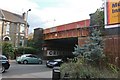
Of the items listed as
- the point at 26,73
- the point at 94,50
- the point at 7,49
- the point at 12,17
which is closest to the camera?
the point at 94,50

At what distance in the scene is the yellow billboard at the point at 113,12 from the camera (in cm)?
1288

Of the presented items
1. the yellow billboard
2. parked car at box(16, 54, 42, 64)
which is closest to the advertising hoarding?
the yellow billboard

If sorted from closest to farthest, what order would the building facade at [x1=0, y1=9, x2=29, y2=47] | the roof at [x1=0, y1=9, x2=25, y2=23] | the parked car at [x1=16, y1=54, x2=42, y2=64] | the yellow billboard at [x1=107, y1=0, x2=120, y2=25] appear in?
the yellow billboard at [x1=107, y1=0, x2=120, y2=25] < the parked car at [x1=16, y1=54, x2=42, y2=64] < the building facade at [x1=0, y1=9, x2=29, y2=47] < the roof at [x1=0, y1=9, x2=25, y2=23]

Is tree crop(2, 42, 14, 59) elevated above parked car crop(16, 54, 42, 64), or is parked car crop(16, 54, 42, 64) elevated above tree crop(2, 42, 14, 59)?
tree crop(2, 42, 14, 59)

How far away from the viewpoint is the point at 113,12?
1317cm

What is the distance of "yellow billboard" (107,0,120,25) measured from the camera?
1288 cm

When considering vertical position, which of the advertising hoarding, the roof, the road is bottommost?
the road

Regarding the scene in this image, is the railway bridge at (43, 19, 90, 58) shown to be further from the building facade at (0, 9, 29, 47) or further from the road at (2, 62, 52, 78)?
the building facade at (0, 9, 29, 47)

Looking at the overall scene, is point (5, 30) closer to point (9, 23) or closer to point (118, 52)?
point (9, 23)

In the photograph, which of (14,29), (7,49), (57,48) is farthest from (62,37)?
(14,29)

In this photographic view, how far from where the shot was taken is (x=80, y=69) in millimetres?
10812

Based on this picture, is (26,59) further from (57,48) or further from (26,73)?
(57,48)

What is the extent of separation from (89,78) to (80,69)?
2.96ft

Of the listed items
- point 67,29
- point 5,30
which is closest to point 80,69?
point 67,29
